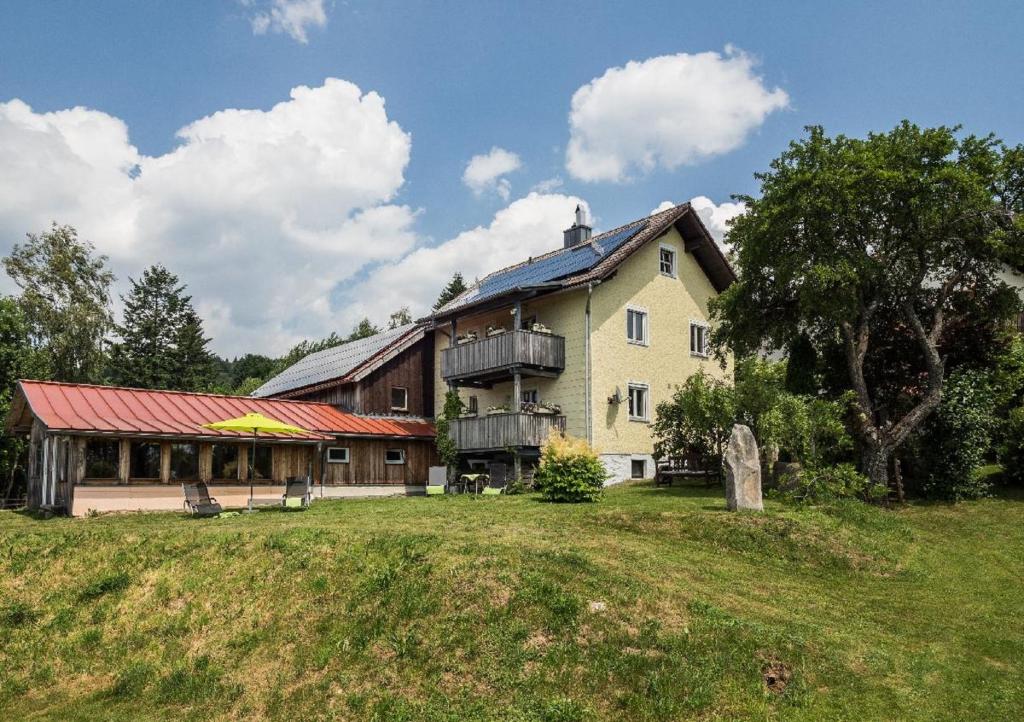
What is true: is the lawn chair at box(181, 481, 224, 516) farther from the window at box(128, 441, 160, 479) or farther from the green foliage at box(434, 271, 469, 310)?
the green foliage at box(434, 271, 469, 310)

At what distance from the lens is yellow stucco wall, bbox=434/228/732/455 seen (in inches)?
1169

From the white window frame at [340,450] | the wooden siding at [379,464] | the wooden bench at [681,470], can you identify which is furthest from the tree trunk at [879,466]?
the white window frame at [340,450]

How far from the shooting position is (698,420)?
23.6 metres

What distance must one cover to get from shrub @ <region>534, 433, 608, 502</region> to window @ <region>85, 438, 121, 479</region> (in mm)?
13286

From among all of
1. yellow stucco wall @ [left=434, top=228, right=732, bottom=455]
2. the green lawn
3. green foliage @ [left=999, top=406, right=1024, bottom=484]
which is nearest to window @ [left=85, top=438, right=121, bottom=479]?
the green lawn

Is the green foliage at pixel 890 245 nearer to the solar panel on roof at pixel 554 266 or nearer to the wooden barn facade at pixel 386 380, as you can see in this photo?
the solar panel on roof at pixel 554 266

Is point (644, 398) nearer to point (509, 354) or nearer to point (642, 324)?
point (642, 324)

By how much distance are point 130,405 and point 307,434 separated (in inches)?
225

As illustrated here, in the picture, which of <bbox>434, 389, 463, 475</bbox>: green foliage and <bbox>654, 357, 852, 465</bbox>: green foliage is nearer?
<bbox>654, 357, 852, 465</bbox>: green foliage

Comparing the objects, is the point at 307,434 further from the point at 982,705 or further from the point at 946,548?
the point at 982,705

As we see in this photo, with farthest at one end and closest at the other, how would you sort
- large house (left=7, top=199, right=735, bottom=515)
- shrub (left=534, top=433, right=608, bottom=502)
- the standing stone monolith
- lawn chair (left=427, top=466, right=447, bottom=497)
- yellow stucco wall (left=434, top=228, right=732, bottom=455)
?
lawn chair (left=427, top=466, right=447, bottom=497) → yellow stucco wall (left=434, top=228, right=732, bottom=455) → large house (left=7, top=199, right=735, bottom=515) → shrub (left=534, top=433, right=608, bottom=502) → the standing stone monolith

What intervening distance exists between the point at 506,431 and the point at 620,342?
5822 mm

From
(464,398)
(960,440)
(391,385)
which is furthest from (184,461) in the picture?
(960,440)

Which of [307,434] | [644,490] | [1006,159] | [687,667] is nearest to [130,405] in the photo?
[307,434]
